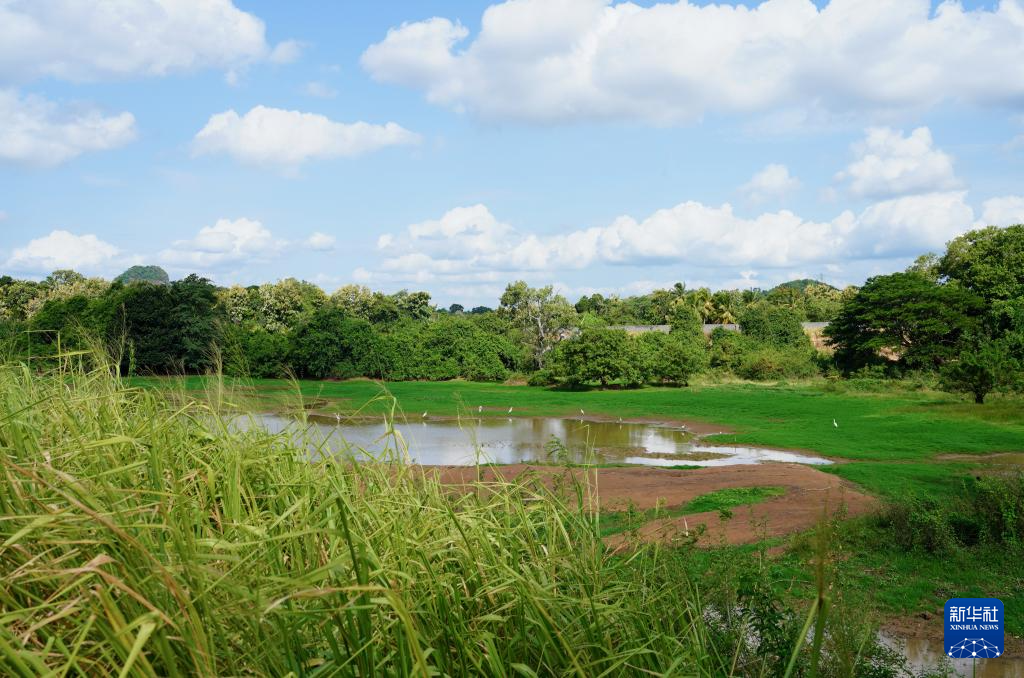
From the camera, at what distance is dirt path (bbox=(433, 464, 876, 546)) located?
8.55m

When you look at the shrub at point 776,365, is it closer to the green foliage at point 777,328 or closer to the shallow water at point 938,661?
the green foliage at point 777,328

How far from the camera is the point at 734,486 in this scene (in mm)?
11688

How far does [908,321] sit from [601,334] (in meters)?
13.1

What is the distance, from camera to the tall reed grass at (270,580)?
4.71ft

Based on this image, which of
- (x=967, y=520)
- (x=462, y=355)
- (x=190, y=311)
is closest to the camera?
(x=967, y=520)

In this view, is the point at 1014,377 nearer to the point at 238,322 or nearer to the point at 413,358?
the point at 413,358

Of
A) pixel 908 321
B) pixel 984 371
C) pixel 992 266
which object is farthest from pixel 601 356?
pixel 992 266

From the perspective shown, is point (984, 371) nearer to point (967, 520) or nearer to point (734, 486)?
point (734, 486)

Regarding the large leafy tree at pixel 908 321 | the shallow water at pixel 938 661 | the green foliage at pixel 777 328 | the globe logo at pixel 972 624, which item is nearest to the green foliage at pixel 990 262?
the large leafy tree at pixel 908 321

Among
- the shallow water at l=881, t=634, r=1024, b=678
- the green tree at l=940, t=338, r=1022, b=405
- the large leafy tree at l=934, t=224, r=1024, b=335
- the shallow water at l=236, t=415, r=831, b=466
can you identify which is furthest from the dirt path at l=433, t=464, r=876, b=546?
the large leafy tree at l=934, t=224, r=1024, b=335

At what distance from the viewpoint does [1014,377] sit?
69.4 feet

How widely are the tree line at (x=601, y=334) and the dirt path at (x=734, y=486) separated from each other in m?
13.2

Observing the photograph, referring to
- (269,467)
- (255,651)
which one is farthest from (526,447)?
(255,651)

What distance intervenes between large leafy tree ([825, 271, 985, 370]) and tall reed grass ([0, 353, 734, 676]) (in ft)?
105
